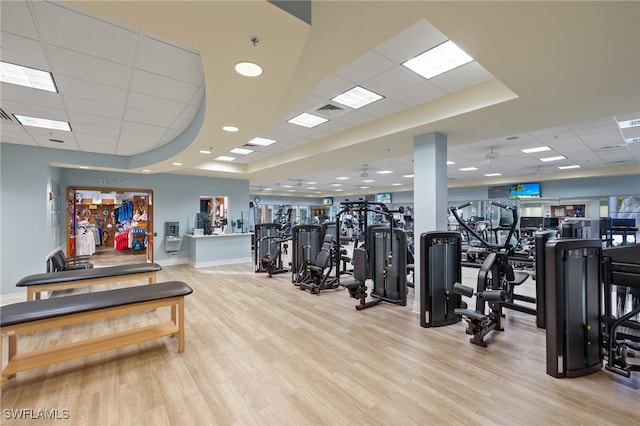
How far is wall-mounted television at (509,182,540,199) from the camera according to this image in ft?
34.0

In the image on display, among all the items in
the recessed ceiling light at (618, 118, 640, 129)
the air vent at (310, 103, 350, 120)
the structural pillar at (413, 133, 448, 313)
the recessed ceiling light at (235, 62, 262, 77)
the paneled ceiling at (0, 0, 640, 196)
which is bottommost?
the structural pillar at (413, 133, 448, 313)

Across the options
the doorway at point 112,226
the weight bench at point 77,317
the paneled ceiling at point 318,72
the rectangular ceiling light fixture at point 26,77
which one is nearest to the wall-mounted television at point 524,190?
the paneled ceiling at point 318,72

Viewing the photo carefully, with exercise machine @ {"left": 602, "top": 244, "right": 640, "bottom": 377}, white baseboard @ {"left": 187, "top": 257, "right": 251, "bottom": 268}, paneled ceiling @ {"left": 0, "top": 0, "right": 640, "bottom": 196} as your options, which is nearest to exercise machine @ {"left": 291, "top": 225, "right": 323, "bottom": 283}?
paneled ceiling @ {"left": 0, "top": 0, "right": 640, "bottom": 196}

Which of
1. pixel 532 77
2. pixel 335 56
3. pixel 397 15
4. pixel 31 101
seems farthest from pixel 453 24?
pixel 31 101

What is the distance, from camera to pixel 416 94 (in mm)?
3537

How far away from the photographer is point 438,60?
279 centimetres

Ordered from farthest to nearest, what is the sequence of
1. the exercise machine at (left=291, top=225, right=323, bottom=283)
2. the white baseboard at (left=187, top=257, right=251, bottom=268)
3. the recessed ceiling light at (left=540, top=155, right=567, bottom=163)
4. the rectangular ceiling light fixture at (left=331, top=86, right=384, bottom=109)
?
1. the white baseboard at (left=187, top=257, right=251, bottom=268)
2. the recessed ceiling light at (left=540, top=155, right=567, bottom=163)
3. the exercise machine at (left=291, top=225, right=323, bottom=283)
4. the rectangular ceiling light fixture at (left=331, top=86, right=384, bottom=109)

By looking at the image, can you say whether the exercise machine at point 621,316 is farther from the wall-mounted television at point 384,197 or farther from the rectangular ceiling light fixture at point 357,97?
the wall-mounted television at point 384,197

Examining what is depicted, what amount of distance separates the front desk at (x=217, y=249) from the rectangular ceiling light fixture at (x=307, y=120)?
205 inches

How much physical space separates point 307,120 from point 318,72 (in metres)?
2.10

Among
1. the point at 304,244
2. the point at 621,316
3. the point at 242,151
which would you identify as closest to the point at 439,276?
the point at 621,316

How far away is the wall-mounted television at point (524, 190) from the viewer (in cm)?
1035

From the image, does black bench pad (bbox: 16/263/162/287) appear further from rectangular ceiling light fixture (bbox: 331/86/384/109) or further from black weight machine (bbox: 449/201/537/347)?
black weight machine (bbox: 449/201/537/347)

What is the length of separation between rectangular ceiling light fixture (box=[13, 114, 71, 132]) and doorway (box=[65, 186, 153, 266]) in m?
6.50
